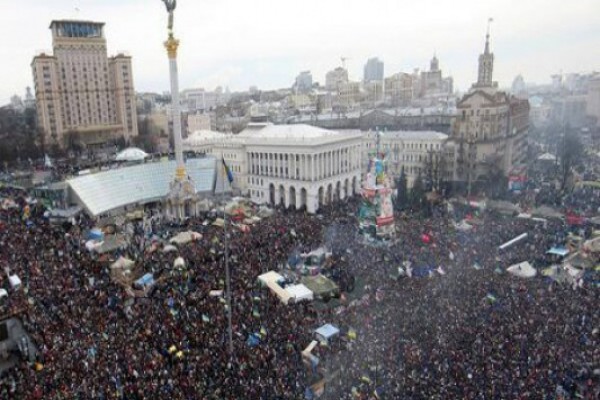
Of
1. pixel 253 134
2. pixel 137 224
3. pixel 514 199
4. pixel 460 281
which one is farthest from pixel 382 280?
pixel 253 134

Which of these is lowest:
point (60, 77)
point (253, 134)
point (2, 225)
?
point (2, 225)

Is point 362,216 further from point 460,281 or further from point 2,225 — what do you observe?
point 2,225

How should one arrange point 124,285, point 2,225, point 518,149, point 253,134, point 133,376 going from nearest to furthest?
point 133,376 → point 124,285 → point 2,225 → point 253,134 → point 518,149

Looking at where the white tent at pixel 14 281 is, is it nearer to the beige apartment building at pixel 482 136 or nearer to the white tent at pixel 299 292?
the white tent at pixel 299 292

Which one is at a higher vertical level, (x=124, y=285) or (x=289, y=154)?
(x=289, y=154)

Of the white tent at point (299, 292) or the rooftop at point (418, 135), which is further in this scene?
the rooftop at point (418, 135)

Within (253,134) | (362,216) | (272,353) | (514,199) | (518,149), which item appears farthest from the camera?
(518,149)

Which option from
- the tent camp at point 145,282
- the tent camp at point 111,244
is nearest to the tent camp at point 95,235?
the tent camp at point 111,244
